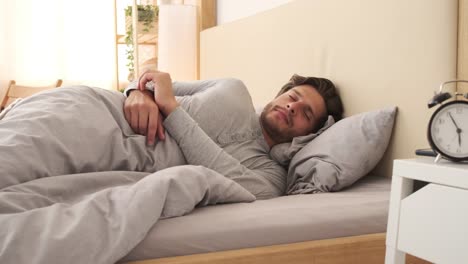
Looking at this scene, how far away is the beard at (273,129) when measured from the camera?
155 cm

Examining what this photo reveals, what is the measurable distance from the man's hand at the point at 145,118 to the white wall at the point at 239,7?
1104 mm

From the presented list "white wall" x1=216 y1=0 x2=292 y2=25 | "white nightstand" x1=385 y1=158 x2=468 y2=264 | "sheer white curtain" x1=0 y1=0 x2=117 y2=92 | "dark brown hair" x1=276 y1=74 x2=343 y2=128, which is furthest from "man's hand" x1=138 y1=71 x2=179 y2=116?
"sheer white curtain" x1=0 y1=0 x2=117 y2=92

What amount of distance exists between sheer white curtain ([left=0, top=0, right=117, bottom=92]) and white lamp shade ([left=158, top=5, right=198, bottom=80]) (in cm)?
78

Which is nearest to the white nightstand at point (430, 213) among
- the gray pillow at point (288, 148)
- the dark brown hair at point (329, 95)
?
the gray pillow at point (288, 148)

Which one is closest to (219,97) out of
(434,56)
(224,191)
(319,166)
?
(319,166)

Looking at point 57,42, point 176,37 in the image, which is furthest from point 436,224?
point 57,42

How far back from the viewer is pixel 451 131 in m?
0.86

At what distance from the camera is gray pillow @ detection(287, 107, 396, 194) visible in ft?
4.36

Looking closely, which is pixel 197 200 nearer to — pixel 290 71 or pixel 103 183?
pixel 103 183

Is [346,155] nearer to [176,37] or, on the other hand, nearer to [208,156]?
[208,156]

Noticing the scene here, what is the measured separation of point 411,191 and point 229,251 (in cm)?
35

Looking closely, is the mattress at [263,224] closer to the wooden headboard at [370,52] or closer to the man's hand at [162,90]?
the wooden headboard at [370,52]

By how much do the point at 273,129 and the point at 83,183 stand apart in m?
0.71

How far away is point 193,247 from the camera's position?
36.3 inches
